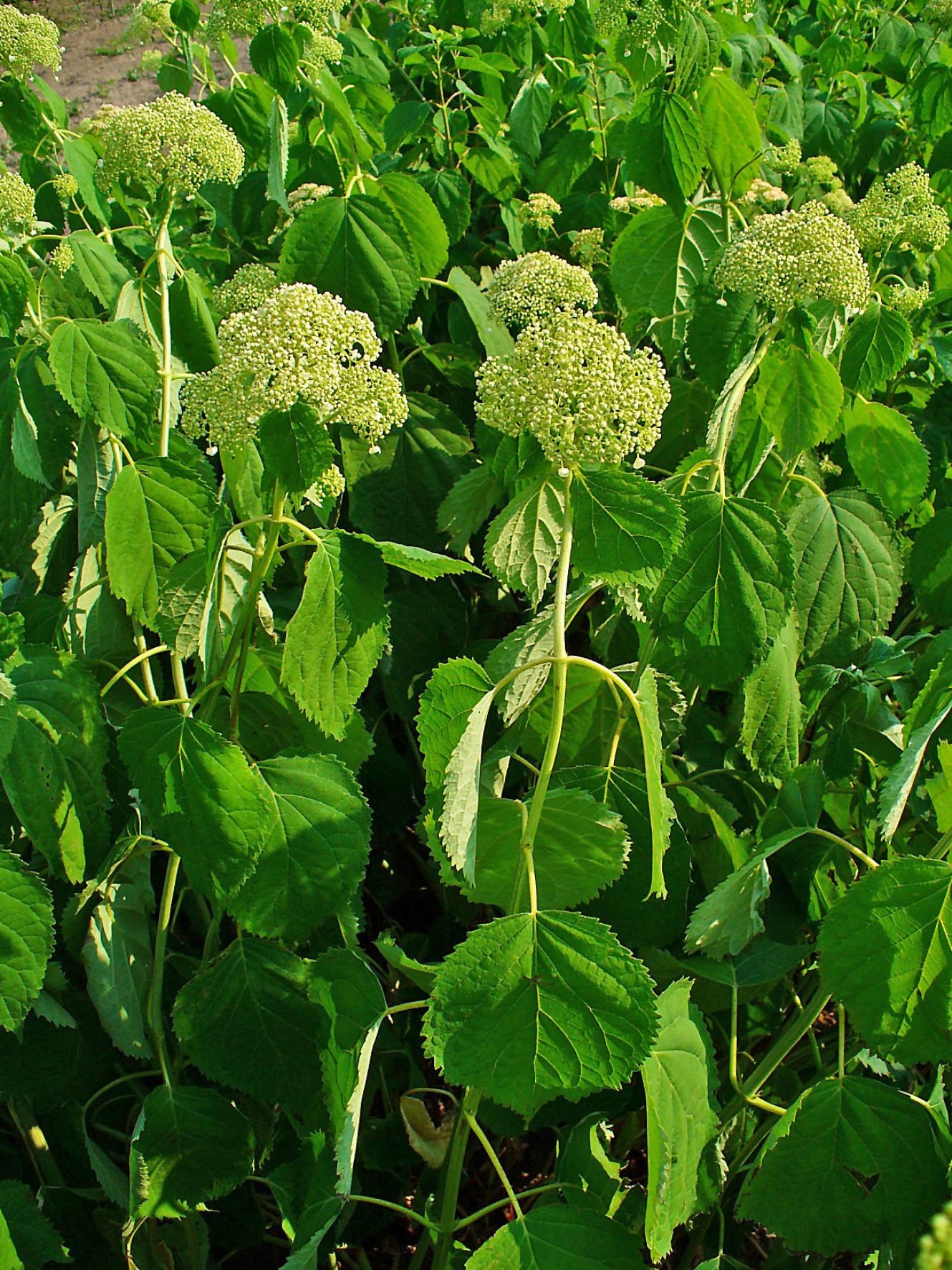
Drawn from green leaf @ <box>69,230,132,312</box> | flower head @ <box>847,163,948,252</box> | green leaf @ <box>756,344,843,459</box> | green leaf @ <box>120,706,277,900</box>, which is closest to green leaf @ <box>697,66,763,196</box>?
flower head @ <box>847,163,948,252</box>

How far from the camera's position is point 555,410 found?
1303 millimetres

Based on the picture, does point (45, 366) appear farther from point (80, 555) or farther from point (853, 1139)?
point (853, 1139)

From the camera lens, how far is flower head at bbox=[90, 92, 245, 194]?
1.86 m

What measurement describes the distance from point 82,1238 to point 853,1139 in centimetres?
134

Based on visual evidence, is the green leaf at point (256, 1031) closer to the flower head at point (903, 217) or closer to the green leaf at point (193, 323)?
the green leaf at point (193, 323)

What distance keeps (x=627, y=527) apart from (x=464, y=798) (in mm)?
373

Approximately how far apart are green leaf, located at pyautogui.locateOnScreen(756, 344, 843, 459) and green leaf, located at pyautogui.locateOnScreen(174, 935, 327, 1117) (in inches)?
44.1

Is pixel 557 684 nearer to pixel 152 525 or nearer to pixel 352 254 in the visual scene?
pixel 152 525

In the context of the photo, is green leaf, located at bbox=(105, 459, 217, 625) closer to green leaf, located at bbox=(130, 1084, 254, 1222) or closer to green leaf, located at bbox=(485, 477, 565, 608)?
green leaf, located at bbox=(485, 477, 565, 608)

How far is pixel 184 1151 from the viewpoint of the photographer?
1697 mm

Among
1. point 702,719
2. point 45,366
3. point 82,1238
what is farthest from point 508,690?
point 82,1238

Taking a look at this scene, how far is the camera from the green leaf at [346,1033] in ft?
5.13

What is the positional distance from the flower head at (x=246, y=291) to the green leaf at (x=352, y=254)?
0.13m

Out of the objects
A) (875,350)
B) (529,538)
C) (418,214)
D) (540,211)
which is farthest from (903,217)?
(529,538)
